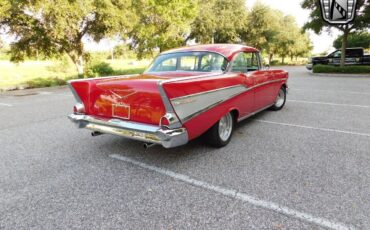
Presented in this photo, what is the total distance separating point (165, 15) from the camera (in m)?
18.8

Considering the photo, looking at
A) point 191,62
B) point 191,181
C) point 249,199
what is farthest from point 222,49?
point 249,199

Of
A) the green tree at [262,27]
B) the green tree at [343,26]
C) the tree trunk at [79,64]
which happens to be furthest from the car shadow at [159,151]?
the green tree at [262,27]

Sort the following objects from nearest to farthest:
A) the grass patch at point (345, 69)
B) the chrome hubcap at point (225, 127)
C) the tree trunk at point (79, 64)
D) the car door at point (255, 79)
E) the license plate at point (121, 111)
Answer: the license plate at point (121, 111), the chrome hubcap at point (225, 127), the car door at point (255, 79), the grass patch at point (345, 69), the tree trunk at point (79, 64)

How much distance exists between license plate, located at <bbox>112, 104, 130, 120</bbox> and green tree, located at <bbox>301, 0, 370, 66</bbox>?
16248 millimetres

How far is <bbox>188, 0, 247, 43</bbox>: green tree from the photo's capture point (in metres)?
27.0

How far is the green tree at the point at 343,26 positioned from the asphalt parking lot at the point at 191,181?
13076 millimetres

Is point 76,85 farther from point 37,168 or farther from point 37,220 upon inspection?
point 37,220

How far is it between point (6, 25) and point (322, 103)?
14767 millimetres

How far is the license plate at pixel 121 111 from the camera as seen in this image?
11.3 feet

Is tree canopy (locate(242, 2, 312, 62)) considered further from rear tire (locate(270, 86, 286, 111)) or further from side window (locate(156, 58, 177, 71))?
side window (locate(156, 58, 177, 71))

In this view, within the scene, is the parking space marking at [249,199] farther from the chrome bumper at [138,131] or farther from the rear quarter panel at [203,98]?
the rear quarter panel at [203,98]

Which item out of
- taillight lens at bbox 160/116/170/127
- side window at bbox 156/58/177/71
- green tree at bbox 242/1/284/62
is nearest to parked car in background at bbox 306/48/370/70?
green tree at bbox 242/1/284/62

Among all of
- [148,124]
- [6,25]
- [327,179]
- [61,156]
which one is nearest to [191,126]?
[148,124]

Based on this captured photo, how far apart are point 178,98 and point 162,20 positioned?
18130 millimetres
